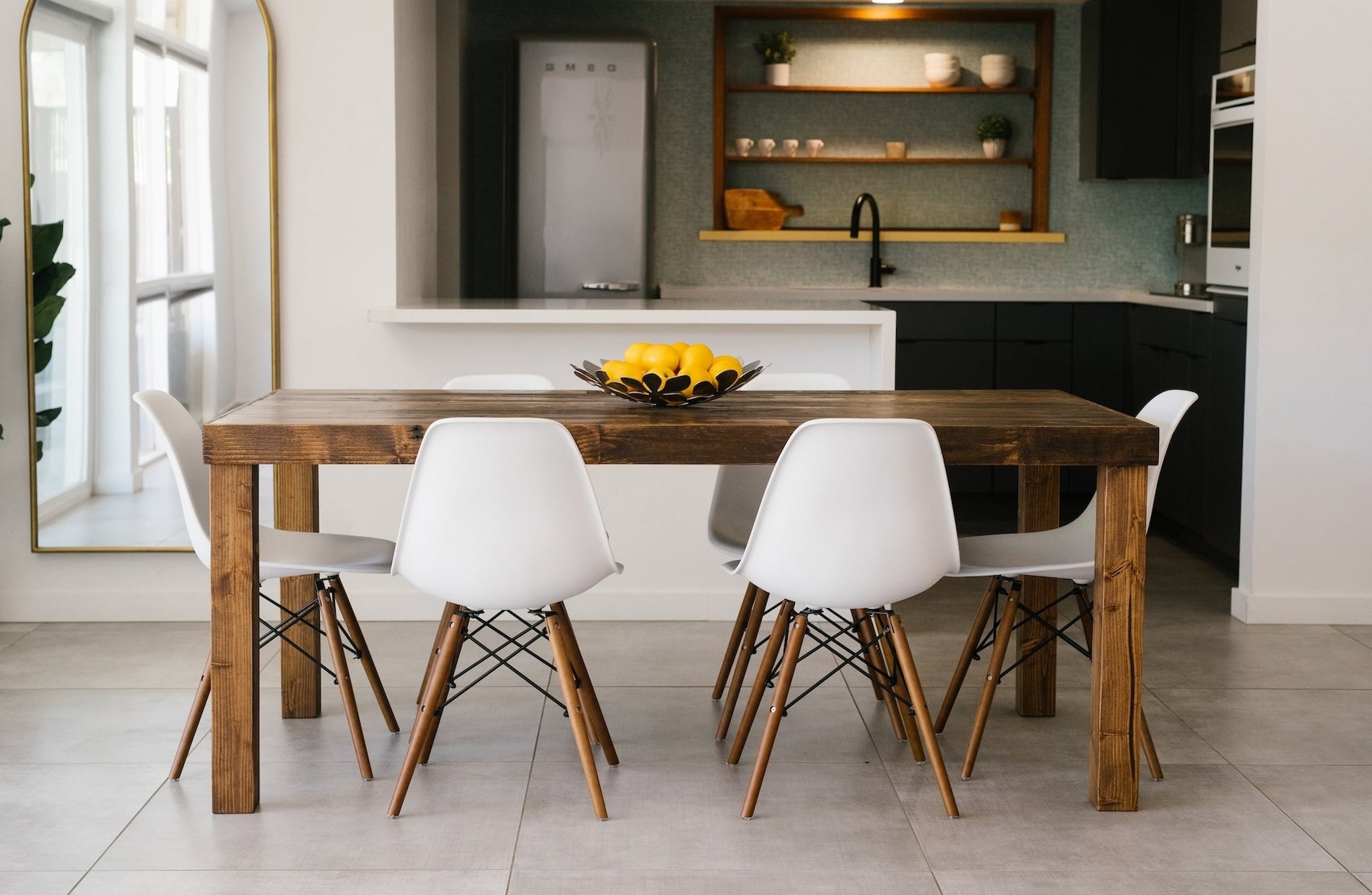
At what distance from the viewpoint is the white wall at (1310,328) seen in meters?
3.88

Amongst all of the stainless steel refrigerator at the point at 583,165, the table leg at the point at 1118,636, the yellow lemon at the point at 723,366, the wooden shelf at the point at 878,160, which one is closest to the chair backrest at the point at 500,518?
the yellow lemon at the point at 723,366

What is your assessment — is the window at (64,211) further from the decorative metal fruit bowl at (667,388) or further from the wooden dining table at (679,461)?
the decorative metal fruit bowl at (667,388)

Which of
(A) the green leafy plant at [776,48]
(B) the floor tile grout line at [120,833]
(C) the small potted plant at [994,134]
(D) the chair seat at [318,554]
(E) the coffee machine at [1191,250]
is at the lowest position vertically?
(B) the floor tile grout line at [120,833]

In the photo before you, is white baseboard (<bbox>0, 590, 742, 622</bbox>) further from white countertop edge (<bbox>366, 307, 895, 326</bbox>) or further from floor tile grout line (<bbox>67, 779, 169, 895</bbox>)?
floor tile grout line (<bbox>67, 779, 169, 895</bbox>)

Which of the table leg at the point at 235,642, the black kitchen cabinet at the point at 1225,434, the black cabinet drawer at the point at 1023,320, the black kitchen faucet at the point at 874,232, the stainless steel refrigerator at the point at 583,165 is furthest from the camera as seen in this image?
the black kitchen faucet at the point at 874,232

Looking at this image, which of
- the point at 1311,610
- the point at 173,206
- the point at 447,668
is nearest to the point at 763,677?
the point at 447,668

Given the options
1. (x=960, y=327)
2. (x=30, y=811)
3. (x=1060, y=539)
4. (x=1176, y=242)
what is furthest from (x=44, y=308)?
(x=1176, y=242)

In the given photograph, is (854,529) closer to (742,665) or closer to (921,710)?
(921,710)

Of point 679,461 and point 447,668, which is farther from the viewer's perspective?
point 447,668

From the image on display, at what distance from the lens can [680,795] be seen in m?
2.67

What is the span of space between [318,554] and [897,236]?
3790mm

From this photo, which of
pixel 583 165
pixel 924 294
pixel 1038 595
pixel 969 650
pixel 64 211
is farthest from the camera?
pixel 924 294

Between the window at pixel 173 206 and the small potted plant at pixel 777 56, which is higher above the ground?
the small potted plant at pixel 777 56

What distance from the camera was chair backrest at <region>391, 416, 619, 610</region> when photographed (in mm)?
2393
